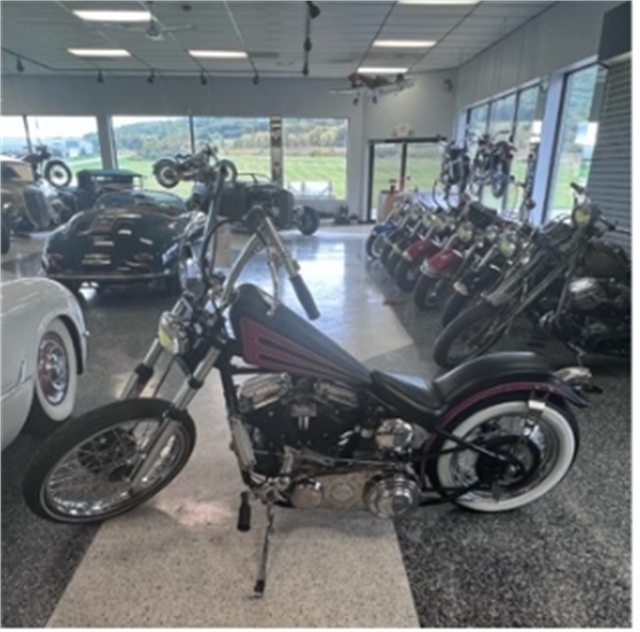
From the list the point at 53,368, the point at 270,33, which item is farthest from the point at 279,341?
the point at 270,33

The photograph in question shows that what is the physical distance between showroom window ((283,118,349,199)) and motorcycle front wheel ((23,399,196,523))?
427 inches

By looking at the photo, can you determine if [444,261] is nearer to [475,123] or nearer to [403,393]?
[403,393]

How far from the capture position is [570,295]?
11.0 feet

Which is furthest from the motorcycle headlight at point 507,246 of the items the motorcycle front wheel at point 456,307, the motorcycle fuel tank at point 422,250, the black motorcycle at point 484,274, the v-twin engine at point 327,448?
the v-twin engine at point 327,448

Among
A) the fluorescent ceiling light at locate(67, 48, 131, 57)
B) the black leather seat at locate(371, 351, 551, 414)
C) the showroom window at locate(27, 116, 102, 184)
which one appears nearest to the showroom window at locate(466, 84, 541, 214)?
the black leather seat at locate(371, 351, 551, 414)

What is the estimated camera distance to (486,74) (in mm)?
8164

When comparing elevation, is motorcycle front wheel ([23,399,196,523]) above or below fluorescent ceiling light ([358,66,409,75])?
below

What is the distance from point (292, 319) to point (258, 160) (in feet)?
36.2

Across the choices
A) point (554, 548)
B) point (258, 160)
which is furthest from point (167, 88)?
point (554, 548)

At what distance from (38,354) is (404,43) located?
7.36 meters

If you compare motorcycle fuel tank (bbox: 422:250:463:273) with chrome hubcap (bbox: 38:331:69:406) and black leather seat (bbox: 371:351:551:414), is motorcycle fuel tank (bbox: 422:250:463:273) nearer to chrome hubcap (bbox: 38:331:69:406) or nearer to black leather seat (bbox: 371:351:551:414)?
black leather seat (bbox: 371:351:551:414)

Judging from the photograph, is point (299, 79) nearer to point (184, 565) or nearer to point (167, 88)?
point (167, 88)

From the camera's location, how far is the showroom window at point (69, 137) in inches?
452

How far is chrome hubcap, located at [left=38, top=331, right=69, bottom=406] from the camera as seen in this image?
241cm
